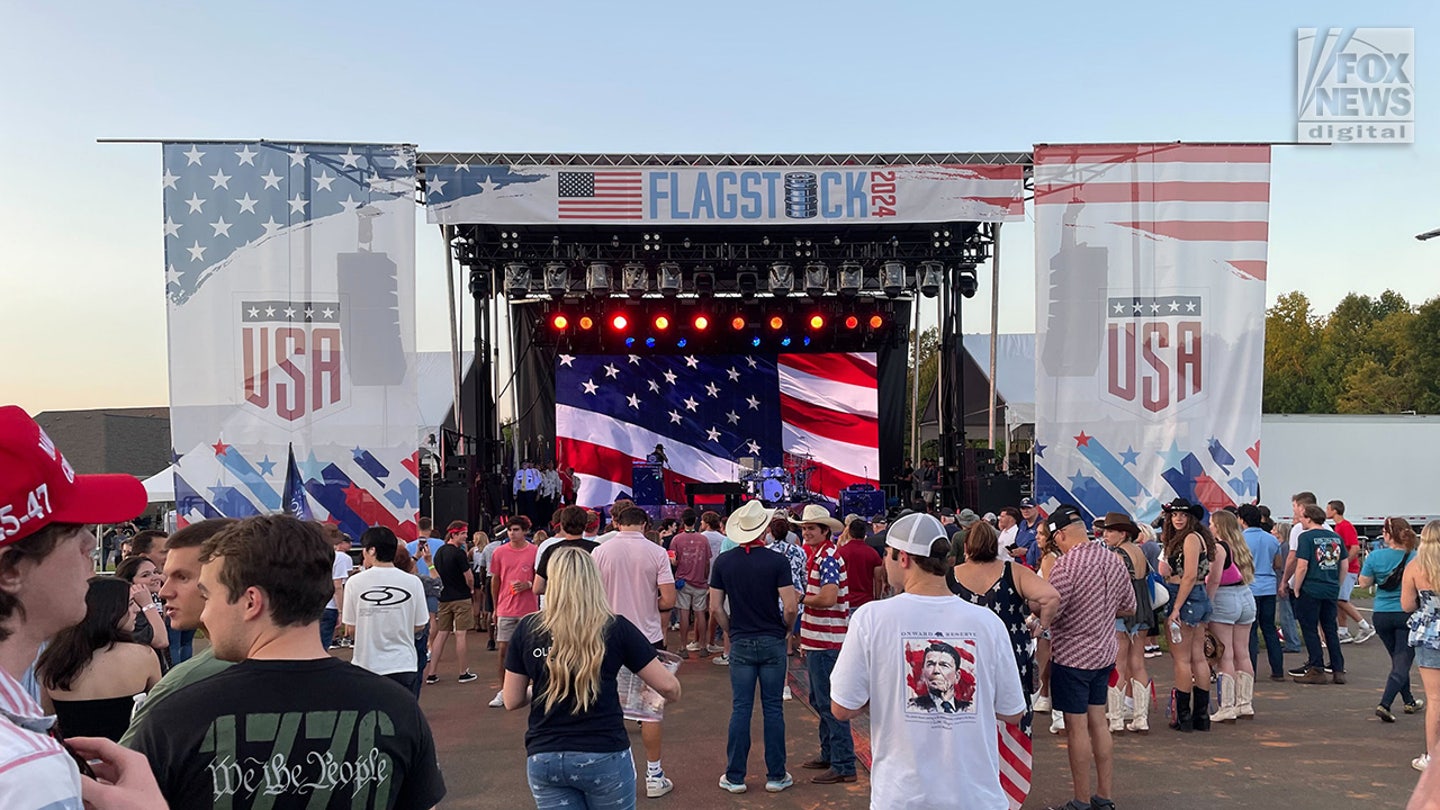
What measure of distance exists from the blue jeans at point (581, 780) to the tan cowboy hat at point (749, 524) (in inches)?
105

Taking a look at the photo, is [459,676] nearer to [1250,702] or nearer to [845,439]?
[1250,702]

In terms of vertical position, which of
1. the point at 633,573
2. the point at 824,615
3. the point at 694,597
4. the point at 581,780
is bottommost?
the point at 694,597

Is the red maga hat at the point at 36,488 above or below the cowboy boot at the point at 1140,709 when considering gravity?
above

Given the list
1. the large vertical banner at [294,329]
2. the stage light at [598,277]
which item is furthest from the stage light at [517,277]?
the large vertical banner at [294,329]

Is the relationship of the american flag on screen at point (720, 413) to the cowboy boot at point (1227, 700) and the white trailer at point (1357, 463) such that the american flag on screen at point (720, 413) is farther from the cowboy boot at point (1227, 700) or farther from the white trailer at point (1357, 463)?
the cowboy boot at point (1227, 700)

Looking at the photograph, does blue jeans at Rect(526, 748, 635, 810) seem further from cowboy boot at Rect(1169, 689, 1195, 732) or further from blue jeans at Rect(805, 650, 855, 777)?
cowboy boot at Rect(1169, 689, 1195, 732)

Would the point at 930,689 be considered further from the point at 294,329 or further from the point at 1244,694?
the point at 294,329

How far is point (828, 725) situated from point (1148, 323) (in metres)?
8.88

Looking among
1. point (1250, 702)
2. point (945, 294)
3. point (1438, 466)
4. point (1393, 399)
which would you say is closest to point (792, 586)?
point (1250, 702)

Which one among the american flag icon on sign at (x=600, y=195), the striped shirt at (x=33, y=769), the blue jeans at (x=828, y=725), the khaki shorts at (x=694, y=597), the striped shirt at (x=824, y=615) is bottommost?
the khaki shorts at (x=694, y=597)

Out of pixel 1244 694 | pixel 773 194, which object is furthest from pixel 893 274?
pixel 1244 694

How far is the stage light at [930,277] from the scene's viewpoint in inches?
611

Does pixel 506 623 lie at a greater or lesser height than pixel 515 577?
lesser

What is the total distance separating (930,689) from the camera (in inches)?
122
